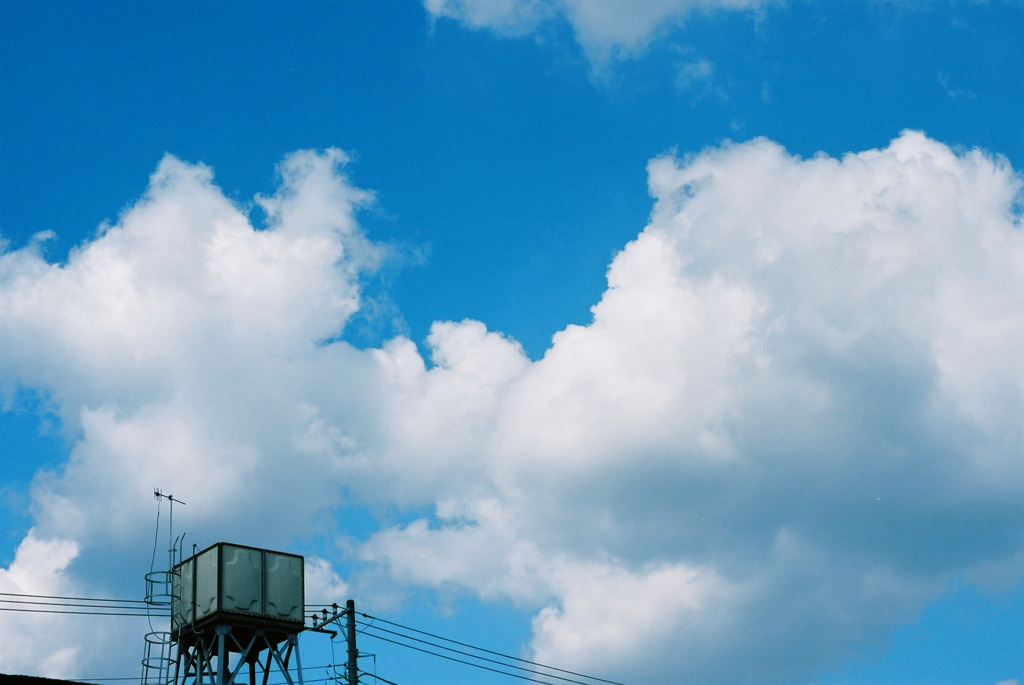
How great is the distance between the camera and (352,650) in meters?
49.6

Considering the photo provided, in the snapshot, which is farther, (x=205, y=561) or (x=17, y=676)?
(x=205, y=561)

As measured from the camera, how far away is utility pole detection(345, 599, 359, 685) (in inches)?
1906

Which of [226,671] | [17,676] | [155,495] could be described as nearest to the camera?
[17,676]

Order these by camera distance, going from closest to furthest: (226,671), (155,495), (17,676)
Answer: (17,676)
(226,671)
(155,495)

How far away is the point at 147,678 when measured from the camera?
151 feet

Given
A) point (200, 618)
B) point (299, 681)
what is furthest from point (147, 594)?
point (299, 681)

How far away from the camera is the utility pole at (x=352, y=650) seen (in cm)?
4841

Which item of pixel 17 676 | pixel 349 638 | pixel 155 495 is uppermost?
pixel 155 495

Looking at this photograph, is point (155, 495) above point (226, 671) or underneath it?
above

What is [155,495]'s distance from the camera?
49.5m

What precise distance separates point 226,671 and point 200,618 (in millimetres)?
2442

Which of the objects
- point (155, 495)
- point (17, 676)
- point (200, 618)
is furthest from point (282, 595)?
point (17, 676)

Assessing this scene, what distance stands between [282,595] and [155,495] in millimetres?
7543

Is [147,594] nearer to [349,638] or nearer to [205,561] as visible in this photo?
[205,561]
